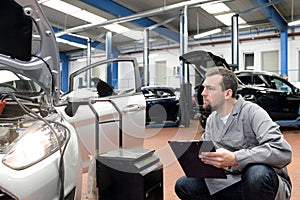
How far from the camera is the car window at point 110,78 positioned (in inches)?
99.6

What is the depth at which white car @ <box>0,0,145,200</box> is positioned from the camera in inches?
46.3

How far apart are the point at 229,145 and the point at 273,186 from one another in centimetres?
32

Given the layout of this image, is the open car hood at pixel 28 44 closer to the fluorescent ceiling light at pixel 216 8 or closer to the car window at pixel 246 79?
the car window at pixel 246 79

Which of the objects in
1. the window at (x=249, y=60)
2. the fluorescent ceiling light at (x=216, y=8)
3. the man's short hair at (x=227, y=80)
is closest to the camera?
the man's short hair at (x=227, y=80)

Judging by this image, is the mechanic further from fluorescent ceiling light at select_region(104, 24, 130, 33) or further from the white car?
fluorescent ceiling light at select_region(104, 24, 130, 33)

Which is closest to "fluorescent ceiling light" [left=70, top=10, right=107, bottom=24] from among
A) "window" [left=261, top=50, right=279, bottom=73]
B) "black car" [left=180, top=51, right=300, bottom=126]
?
"black car" [left=180, top=51, right=300, bottom=126]

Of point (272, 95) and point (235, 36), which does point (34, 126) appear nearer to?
point (272, 95)

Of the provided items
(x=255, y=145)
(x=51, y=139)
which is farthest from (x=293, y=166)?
(x=51, y=139)

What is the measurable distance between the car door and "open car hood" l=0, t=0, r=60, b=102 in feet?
1.62

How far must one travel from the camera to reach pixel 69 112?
7.64ft

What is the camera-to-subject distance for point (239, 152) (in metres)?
1.55

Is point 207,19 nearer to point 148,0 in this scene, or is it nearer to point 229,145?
point 148,0

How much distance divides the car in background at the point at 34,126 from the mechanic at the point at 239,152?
0.72 metres

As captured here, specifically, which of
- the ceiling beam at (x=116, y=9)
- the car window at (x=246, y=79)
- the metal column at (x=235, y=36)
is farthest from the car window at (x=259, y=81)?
the metal column at (x=235, y=36)
